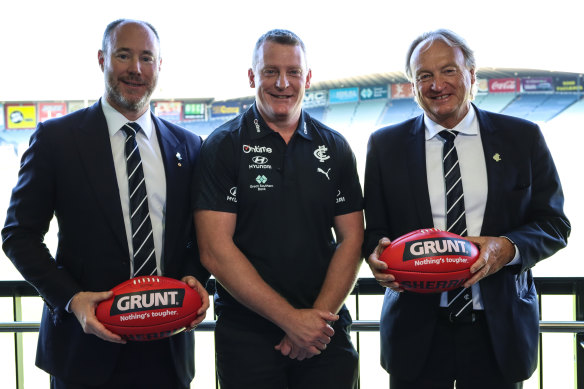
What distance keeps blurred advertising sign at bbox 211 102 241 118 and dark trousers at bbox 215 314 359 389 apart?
1846 centimetres

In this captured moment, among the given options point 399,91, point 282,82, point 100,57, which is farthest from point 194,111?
point 282,82

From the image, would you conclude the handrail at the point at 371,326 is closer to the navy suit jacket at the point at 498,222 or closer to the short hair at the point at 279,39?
the navy suit jacket at the point at 498,222

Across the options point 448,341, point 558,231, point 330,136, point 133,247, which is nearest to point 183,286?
point 133,247

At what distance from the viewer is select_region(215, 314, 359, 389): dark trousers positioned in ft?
4.62

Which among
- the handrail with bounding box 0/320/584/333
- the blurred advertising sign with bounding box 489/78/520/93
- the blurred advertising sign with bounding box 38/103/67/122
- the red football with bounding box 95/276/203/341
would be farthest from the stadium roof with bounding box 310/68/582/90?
the red football with bounding box 95/276/203/341

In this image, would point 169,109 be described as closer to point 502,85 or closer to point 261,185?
point 502,85

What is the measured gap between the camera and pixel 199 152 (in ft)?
5.08

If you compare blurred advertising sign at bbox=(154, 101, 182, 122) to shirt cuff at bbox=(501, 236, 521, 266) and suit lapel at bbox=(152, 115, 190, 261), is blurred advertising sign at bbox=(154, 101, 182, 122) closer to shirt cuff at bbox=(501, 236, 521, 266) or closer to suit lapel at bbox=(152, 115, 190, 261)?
suit lapel at bbox=(152, 115, 190, 261)

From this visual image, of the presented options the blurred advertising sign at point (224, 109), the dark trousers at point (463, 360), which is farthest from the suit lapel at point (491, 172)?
the blurred advertising sign at point (224, 109)

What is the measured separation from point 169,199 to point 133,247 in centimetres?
15

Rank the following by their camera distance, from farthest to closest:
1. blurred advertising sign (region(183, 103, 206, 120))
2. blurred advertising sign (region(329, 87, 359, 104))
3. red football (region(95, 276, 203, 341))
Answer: blurred advertising sign (region(329, 87, 359, 104)) → blurred advertising sign (region(183, 103, 206, 120)) → red football (region(95, 276, 203, 341))

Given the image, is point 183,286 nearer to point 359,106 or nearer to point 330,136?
point 330,136

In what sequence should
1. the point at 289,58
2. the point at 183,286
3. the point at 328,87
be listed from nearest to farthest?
1. the point at 183,286
2. the point at 289,58
3. the point at 328,87

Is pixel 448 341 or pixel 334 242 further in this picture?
pixel 334 242
